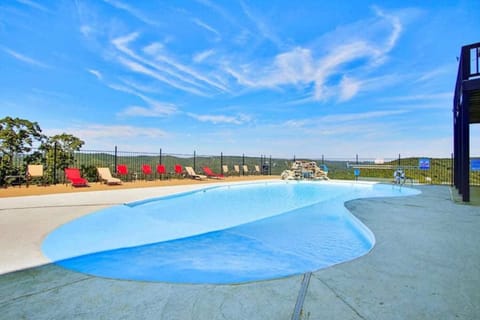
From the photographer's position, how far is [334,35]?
9.56 meters

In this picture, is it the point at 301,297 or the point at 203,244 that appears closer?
the point at 301,297

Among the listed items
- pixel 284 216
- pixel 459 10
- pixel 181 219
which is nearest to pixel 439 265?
pixel 284 216

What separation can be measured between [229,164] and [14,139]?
1146 centimetres

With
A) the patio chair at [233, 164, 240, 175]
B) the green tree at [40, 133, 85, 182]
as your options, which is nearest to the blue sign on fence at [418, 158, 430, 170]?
the patio chair at [233, 164, 240, 175]

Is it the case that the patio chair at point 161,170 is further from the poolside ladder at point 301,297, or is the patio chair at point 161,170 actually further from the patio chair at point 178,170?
the poolside ladder at point 301,297

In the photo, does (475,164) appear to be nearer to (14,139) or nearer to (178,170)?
(178,170)

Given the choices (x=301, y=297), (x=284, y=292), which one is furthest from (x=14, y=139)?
(x=301, y=297)

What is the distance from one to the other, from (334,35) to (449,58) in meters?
4.29

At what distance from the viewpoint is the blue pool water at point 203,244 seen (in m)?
2.65

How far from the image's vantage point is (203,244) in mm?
3615

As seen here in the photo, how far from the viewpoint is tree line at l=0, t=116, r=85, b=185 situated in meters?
9.05

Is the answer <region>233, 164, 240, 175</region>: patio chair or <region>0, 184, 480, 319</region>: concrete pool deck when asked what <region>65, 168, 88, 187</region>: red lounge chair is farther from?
<region>233, 164, 240, 175</region>: patio chair

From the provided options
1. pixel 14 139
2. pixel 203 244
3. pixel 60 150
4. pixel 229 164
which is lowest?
pixel 203 244

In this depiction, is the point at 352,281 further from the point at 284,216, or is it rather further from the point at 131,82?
the point at 131,82
